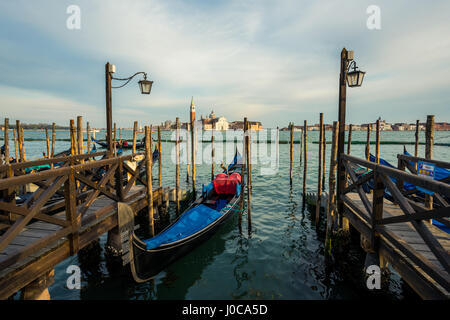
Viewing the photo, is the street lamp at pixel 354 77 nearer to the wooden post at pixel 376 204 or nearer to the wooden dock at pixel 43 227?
the wooden post at pixel 376 204

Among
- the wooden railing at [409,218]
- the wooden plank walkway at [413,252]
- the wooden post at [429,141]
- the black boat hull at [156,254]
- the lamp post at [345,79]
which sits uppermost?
the lamp post at [345,79]

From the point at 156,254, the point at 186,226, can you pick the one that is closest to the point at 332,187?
the point at 186,226

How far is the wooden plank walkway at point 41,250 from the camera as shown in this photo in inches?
110

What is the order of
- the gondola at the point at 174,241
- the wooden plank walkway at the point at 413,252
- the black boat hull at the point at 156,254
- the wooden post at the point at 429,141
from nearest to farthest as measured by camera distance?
1. the wooden plank walkway at the point at 413,252
2. the black boat hull at the point at 156,254
3. the gondola at the point at 174,241
4. the wooden post at the point at 429,141

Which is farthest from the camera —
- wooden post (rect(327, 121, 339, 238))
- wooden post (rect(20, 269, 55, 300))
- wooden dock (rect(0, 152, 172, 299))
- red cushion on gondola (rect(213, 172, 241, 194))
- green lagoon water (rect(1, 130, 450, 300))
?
red cushion on gondola (rect(213, 172, 241, 194))

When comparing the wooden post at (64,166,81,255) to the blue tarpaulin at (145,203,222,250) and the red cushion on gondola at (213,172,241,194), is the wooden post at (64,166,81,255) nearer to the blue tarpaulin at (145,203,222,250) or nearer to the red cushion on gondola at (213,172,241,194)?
the blue tarpaulin at (145,203,222,250)

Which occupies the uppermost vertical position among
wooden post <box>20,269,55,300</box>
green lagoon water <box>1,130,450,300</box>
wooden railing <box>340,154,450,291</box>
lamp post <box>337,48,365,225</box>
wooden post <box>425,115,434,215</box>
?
lamp post <box>337,48,365,225</box>

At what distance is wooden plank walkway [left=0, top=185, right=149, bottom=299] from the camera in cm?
279

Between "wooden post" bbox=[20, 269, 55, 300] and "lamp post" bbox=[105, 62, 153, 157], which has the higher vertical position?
"lamp post" bbox=[105, 62, 153, 157]

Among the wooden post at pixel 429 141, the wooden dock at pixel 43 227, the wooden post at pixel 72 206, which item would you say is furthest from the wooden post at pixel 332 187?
the wooden post at pixel 72 206

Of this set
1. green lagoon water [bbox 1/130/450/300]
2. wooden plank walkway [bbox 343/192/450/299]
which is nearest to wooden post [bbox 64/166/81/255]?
green lagoon water [bbox 1/130/450/300]

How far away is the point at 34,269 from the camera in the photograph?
3.07m

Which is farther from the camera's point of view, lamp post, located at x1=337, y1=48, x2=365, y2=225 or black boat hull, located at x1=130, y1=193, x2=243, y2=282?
lamp post, located at x1=337, y1=48, x2=365, y2=225
